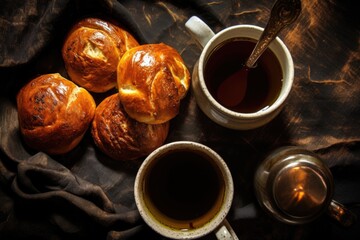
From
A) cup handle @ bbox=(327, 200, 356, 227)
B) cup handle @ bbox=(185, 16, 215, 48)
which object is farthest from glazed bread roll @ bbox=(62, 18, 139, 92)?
cup handle @ bbox=(327, 200, 356, 227)

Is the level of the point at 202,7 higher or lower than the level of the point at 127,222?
higher

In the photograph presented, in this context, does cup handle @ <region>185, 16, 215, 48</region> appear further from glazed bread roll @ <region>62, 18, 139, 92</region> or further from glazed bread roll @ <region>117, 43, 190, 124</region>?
glazed bread roll @ <region>62, 18, 139, 92</region>

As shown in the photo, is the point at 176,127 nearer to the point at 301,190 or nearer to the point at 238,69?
the point at 238,69

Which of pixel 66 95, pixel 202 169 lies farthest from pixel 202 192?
pixel 66 95

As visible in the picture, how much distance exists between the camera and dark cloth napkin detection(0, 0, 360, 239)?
112cm

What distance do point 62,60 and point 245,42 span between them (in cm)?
56

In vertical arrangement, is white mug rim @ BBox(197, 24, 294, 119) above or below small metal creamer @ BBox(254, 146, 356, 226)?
above

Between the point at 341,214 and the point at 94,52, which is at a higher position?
the point at 94,52

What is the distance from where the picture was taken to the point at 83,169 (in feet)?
3.87

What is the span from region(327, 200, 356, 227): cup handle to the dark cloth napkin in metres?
0.13

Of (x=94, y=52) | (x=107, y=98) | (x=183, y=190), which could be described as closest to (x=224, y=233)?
(x=183, y=190)

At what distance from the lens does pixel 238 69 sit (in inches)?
43.4

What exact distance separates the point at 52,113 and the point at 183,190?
0.43 metres

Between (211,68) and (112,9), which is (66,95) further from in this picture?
(211,68)
